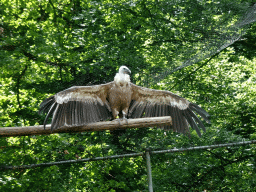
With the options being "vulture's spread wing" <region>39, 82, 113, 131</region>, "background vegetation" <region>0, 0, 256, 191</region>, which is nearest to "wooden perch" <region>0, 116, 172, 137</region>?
"vulture's spread wing" <region>39, 82, 113, 131</region>

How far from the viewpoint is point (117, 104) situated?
3.27m

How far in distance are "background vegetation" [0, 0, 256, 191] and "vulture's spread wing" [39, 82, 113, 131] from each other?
152cm

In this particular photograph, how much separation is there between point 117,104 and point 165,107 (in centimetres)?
61

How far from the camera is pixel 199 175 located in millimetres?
4949

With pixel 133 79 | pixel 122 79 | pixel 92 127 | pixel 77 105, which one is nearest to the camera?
pixel 92 127

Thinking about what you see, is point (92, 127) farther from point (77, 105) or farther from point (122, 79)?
point (122, 79)

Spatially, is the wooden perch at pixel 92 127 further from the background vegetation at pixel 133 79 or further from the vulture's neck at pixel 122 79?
the background vegetation at pixel 133 79

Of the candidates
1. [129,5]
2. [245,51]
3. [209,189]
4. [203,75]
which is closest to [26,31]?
[129,5]

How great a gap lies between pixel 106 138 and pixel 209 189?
197 centimetres

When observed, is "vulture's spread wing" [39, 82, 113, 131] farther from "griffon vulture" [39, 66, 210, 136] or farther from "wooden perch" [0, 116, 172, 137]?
"wooden perch" [0, 116, 172, 137]

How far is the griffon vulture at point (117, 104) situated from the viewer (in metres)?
2.95

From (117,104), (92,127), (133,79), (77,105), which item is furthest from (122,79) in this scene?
(133,79)

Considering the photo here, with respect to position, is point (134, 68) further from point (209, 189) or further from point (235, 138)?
point (209, 189)

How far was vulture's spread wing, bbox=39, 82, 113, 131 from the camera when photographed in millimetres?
2898
